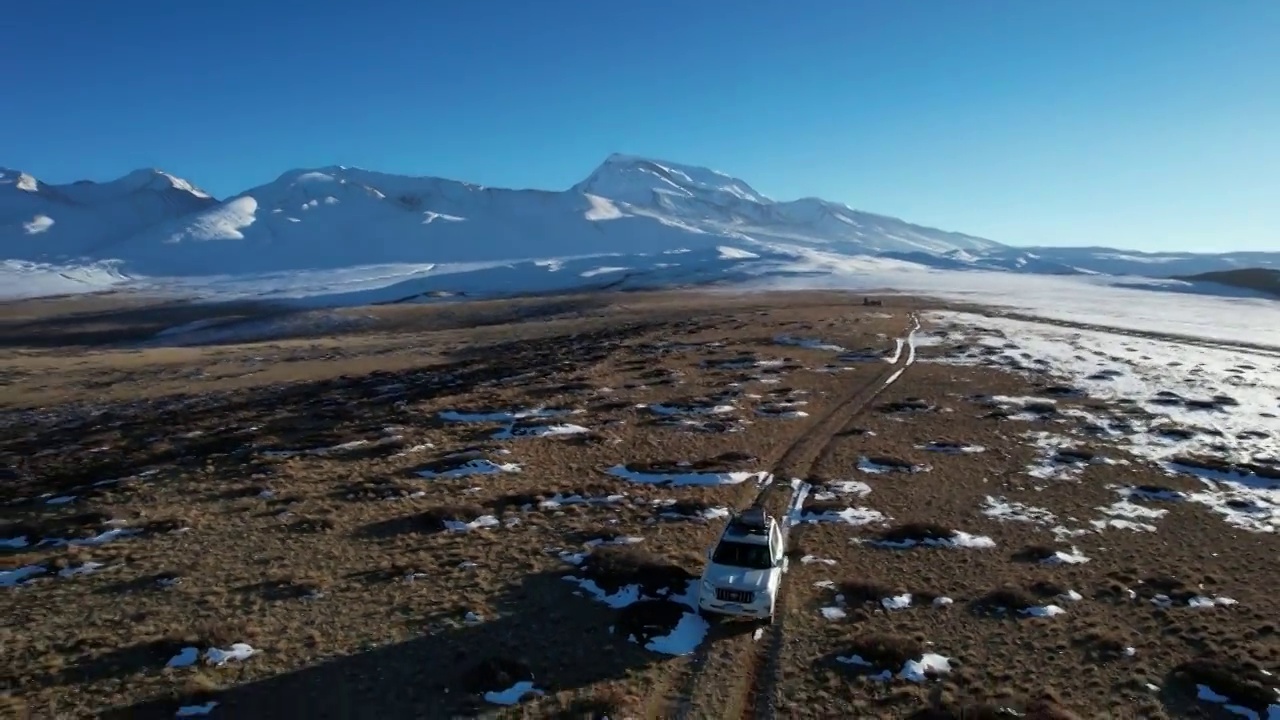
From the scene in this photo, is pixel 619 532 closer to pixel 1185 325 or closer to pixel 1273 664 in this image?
pixel 1273 664

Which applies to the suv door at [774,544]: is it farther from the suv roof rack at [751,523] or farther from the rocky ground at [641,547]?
the rocky ground at [641,547]

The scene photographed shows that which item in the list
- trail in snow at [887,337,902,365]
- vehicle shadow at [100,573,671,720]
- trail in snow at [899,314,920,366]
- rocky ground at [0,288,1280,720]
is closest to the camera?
vehicle shadow at [100,573,671,720]

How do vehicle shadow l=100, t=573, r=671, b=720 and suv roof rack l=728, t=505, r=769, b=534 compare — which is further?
suv roof rack l=728, t=505, r=769, b=534

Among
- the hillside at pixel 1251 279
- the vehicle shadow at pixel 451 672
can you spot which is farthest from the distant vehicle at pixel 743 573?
the hillside at pixel 1251 279

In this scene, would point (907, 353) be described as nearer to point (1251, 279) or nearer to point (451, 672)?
point (451, 672)

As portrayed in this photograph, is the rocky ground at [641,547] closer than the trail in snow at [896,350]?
Yes

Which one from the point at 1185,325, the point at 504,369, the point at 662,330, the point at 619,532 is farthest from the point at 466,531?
the point at 1185,325

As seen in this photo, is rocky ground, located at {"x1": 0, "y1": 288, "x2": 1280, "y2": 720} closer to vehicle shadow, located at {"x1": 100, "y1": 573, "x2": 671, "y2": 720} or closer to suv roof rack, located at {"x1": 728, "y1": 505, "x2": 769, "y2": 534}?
vehicle shadow, located at {"x1": 100, "y1": 573, "x2": 671, "y2": 720}

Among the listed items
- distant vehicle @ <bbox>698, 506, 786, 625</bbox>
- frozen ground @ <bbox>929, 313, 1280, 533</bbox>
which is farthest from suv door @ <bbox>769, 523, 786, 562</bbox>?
frozen ground @ <bbox>929, 313, 1280, 533</bbox>
